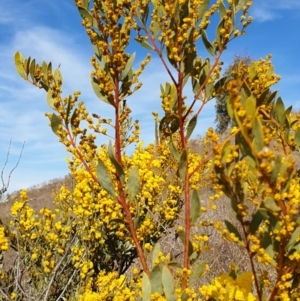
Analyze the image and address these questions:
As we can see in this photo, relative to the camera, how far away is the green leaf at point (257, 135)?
0.85 metres

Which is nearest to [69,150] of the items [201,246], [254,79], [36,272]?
[201,246]

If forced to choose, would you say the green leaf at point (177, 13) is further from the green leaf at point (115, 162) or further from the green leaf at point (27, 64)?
the green leaf at point (27, 64)

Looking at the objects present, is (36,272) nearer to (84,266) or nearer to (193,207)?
(84,266)

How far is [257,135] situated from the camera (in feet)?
2.81

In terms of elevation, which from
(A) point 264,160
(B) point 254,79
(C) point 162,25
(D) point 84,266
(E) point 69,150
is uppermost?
(C) point 162,25

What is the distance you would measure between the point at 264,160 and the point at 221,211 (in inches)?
311

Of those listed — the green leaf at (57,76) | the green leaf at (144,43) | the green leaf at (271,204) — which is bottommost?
the green leaf at (271,204)

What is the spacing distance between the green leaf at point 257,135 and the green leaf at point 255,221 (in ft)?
0.66

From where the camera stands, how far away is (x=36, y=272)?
3605 millimetres

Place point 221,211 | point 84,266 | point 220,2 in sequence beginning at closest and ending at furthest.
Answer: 1. point 220,2
2. point 84,266
3. point 221,211

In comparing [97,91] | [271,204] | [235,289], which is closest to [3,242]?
[97,91]

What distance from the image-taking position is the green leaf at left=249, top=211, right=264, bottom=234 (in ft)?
3.28

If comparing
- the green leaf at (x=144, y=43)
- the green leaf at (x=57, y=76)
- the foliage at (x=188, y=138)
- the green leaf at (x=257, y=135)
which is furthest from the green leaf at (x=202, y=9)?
the green leaf at (x=257, y=135)

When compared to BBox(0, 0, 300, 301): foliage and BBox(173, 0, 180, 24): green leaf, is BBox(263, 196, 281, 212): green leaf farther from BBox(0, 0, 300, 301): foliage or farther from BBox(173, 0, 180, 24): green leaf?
BBox(173, 0, 180, 24): green leaf
